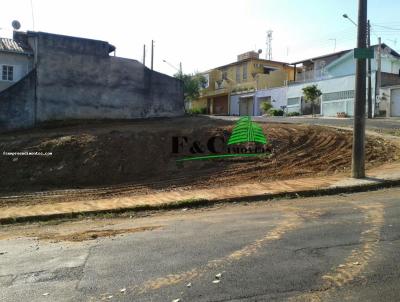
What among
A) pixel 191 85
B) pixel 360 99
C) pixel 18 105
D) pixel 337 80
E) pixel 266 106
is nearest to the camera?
pixel 360 99

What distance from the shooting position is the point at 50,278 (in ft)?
18.0

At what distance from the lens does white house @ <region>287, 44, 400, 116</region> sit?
43.4 m

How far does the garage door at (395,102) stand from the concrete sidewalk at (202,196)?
1172 inches

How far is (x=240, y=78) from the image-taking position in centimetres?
6638

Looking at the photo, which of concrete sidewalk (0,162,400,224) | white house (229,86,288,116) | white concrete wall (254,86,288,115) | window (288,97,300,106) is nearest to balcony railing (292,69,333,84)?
white concrete wall (254,86,288,115)

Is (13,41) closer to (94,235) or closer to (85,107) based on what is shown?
(85,107)

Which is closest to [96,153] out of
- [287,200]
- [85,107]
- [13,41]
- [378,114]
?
[287,200]

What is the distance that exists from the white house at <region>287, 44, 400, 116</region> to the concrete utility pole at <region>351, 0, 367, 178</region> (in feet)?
97.3

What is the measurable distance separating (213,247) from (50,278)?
6.98ft

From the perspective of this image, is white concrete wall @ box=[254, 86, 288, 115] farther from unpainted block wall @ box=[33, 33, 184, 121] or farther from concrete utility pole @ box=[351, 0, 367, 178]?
concrete utility pole @ box=[351, 0, 367, 178]

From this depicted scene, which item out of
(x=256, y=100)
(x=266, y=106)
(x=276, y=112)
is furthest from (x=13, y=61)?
(x=256, y=100)

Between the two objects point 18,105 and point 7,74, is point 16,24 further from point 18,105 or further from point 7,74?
point 18,105

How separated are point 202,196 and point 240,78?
56.6 m

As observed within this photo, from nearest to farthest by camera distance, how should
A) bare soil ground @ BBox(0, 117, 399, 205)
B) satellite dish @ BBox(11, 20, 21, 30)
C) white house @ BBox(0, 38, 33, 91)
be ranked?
bare soil ground @ BBox(0, 117, 399, 205), white house @ BBox(0, 38, 33, 91), satellite dish @ BBox(11, 20, 21, 30)
